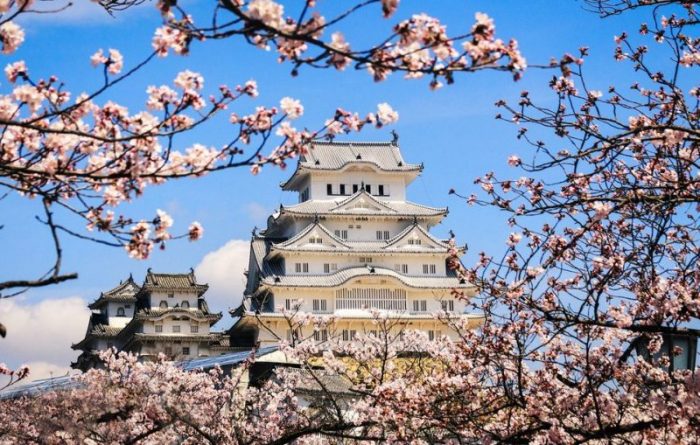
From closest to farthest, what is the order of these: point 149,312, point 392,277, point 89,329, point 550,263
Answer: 1. point 550,263
2. point 392,277
3. point 149,312
4. point 89,329

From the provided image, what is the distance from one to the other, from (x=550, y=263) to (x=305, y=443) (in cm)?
867

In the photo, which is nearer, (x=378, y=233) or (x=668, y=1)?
→ (x=668, y=1)

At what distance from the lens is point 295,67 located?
221 inches

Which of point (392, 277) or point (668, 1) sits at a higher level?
point (392, 277)

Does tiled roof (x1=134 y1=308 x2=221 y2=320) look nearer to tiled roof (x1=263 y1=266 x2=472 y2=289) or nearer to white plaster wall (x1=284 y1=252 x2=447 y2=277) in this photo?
tiled roof (x1=263 y1=266 x2=472 y2=289)

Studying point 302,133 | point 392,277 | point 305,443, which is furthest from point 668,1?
point 392,277

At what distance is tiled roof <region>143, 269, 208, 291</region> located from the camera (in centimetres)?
6488

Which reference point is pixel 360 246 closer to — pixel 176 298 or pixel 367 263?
pixel 367 263

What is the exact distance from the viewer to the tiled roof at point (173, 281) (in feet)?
213

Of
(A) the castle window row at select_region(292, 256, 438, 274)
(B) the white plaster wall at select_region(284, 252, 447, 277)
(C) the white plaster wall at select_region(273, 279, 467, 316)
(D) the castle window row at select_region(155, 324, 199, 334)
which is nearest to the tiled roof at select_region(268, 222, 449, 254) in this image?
(B) the white plaster wall at select_region(284, 252, 447, 277)

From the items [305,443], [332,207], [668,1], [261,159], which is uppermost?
[332,207]

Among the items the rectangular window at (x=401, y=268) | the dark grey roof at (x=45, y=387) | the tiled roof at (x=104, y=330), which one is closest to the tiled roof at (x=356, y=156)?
the rectangular window at (x=401, y=268)

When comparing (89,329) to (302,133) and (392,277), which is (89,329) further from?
(302,133)

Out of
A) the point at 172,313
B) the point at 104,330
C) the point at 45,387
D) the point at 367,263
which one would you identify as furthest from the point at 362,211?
the point at 45,387
